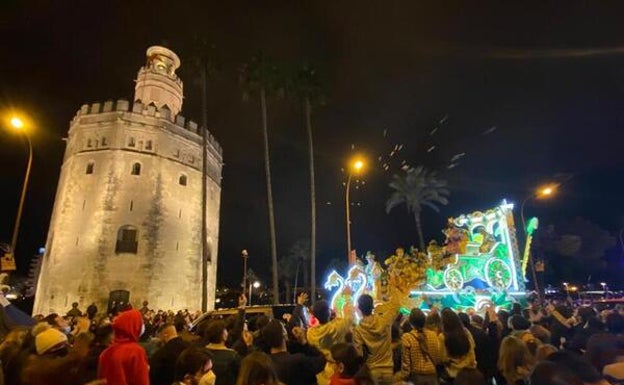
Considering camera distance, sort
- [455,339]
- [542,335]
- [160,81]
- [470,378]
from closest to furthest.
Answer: [470,378]
[455,339]
[542,335]
[160,81]

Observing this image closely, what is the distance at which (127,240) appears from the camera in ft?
96.5

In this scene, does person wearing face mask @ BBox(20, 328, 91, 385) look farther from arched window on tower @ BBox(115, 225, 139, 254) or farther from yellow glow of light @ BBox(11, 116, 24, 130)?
arched window on tower @ BBox(115, 225, 139, 254)

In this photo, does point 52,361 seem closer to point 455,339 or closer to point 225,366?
point 225,366

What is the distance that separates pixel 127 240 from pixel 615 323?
101 feet

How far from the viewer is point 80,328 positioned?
8.12m

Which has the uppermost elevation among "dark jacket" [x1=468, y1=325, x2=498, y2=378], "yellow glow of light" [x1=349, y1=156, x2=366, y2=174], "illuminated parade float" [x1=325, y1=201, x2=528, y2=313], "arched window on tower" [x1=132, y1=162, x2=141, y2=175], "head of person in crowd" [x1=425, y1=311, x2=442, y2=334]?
"arched window on tower" [x1=132, y1=162, x2=141, y2=175]

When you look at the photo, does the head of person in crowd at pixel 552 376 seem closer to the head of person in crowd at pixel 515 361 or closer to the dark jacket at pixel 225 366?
the head of person in crowd at pixel 515 361

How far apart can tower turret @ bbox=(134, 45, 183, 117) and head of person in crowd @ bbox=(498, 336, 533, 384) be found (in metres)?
36.2

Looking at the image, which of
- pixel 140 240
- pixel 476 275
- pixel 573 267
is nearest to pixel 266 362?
pixel 476 275

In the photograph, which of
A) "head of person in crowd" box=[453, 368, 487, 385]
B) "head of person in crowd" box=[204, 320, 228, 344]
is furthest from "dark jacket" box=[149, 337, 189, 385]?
"head of person in crowd" box=[453, 368, 487, 385]

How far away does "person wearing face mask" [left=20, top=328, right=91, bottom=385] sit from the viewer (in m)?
4.02

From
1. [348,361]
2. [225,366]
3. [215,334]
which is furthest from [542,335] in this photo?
[215,334]

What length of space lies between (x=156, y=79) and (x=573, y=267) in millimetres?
57883

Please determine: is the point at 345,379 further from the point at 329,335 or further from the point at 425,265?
the point at 425,265
